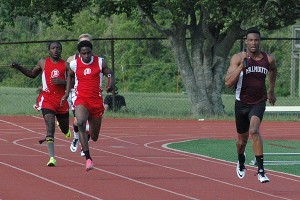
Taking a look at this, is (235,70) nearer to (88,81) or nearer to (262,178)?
(262,178)

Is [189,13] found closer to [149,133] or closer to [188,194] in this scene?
[149,133]

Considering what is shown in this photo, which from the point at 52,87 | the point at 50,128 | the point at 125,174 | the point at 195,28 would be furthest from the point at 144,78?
the point at 125,174

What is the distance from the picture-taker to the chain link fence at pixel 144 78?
4409 centimetres

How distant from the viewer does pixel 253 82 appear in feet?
43.5

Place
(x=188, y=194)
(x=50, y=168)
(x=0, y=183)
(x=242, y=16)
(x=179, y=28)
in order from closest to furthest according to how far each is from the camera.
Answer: (x=188, y=194)
(x=0, y=183)
(x=50, y=168)
(x=242, y=16)
(x=179, y=28)

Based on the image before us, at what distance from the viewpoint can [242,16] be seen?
30234 millimetres

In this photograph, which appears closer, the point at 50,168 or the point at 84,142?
the point at 84,142

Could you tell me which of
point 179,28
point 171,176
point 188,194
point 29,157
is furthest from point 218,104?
point 188,194

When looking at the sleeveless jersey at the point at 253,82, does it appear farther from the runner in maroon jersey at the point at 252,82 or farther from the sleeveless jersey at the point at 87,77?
the sleeveless jersey at the point at 87,77

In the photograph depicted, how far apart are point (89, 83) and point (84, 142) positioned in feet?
2.84

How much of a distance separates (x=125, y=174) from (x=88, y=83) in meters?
1.51

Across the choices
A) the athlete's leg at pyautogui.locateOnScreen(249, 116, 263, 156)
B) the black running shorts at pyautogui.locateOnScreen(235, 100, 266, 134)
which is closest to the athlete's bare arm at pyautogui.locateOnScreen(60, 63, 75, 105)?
the black running shorts at pyautogui.locateOnScreen(235, 100, 266, 134)

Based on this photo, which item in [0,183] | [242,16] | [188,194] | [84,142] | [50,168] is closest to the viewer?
[188,194]

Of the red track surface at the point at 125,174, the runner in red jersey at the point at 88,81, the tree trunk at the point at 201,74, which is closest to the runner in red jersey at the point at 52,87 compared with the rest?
the red track surface at the point at 125,174
